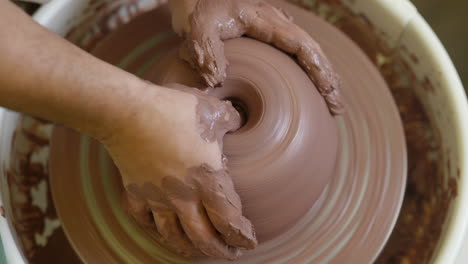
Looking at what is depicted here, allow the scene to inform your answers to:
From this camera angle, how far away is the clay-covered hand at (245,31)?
1.04 m

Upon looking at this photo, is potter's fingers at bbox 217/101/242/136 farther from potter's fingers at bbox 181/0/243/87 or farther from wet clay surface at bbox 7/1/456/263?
wet clay surface at bbox 7/1/456/263

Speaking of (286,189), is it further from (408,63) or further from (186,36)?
(408,63)

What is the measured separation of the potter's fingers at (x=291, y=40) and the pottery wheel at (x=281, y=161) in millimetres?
34

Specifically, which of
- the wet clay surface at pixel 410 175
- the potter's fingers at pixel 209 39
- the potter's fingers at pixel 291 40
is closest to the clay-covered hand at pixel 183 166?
the potter's fingers at pixel 209 39

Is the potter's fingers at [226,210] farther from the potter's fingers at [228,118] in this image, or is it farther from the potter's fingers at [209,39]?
the potter's fingers at [209,39]

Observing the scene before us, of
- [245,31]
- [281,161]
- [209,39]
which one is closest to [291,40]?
[245,31]

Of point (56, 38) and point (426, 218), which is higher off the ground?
point (56, 38)

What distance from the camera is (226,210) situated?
0.89 meters

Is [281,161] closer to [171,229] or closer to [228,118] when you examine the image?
[228,118]

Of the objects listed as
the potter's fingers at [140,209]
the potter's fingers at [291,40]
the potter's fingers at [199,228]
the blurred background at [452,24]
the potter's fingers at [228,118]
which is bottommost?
the potter's fingers at [140,209]

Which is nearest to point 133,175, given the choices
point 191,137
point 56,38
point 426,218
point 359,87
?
point 191,137

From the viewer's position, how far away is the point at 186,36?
108 centimetres

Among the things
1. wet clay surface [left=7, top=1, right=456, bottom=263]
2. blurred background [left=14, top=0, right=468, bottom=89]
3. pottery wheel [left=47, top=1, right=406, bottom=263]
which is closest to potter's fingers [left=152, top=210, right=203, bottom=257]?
pottery wheel [left=47, top=1, right=406, bottom=263]

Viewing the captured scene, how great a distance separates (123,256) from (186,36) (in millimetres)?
657
